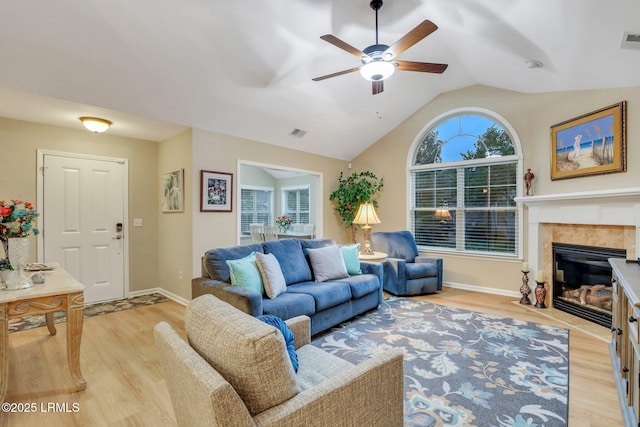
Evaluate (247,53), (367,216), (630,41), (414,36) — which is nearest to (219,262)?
(247,53)

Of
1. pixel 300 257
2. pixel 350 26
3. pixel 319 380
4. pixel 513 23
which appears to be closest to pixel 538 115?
pixel 513 23

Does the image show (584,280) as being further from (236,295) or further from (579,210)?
(236,295)

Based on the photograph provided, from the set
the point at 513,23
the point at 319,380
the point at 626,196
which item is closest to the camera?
the point at 319,380

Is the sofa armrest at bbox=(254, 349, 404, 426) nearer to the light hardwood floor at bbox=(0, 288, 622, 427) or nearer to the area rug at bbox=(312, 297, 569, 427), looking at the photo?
the area rug at bbox=(312, 297, 569, 427)

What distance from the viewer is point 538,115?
428cm

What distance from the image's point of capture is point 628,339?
1.86 m

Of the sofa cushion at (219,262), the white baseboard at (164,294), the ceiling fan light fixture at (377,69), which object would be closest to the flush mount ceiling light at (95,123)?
the sofa cushion at (219,262)

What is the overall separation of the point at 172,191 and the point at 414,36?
3.68 metres

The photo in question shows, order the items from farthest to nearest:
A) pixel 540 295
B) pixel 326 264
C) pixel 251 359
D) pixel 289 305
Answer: pixel 540 295, pixel 326 264, pixel 289 305, pixel 251 359

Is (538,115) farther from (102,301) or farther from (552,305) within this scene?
(102,301)

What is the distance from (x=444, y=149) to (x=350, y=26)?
2.92 meters

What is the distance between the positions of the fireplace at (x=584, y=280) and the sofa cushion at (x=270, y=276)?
3455mm

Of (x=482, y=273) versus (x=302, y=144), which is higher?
(x=302, y=144)

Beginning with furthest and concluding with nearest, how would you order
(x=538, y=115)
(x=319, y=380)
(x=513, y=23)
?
1. (x=538, y=115)
2. (x=513, y=23)
3. (x=319, y=380)
